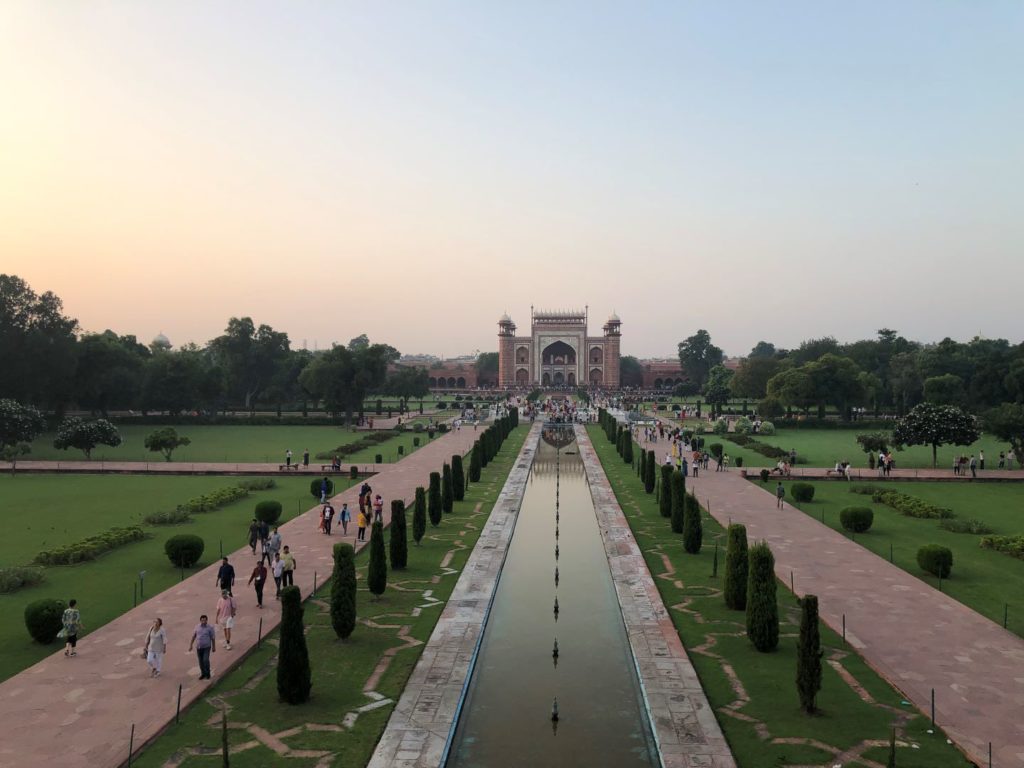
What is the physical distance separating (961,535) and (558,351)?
97155 mm

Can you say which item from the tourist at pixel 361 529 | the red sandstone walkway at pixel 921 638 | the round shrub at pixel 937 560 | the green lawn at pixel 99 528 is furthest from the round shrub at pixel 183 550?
the round shrub at pixel 937 560

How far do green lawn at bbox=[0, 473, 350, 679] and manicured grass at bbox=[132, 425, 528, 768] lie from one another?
9.90 ft

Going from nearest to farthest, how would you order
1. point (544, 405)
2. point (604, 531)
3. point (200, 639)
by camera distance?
point (200, 639) → point (604, 531) → point (544, 405)

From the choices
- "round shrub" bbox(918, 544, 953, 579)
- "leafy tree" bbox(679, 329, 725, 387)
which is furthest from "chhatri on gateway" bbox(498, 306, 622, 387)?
"round shrub" bbox(918, 544, 953, 579)

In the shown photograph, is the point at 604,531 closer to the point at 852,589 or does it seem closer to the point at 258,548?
the point at 852,589

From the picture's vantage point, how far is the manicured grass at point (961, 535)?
13781 millimetres

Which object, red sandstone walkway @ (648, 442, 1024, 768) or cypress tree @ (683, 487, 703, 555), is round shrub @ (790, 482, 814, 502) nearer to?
red sandstone walkway @ (648, 442, 1024, 768)

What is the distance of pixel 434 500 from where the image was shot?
1984 cm

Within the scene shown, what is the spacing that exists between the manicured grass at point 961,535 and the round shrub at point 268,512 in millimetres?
13550

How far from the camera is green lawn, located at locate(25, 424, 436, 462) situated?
3350 cm

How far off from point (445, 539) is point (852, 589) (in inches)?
338

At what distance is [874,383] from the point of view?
55.8m

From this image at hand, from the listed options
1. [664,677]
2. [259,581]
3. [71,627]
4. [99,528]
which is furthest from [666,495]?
[71,627]

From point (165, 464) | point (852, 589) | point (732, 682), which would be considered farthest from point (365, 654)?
point (165, 464)
